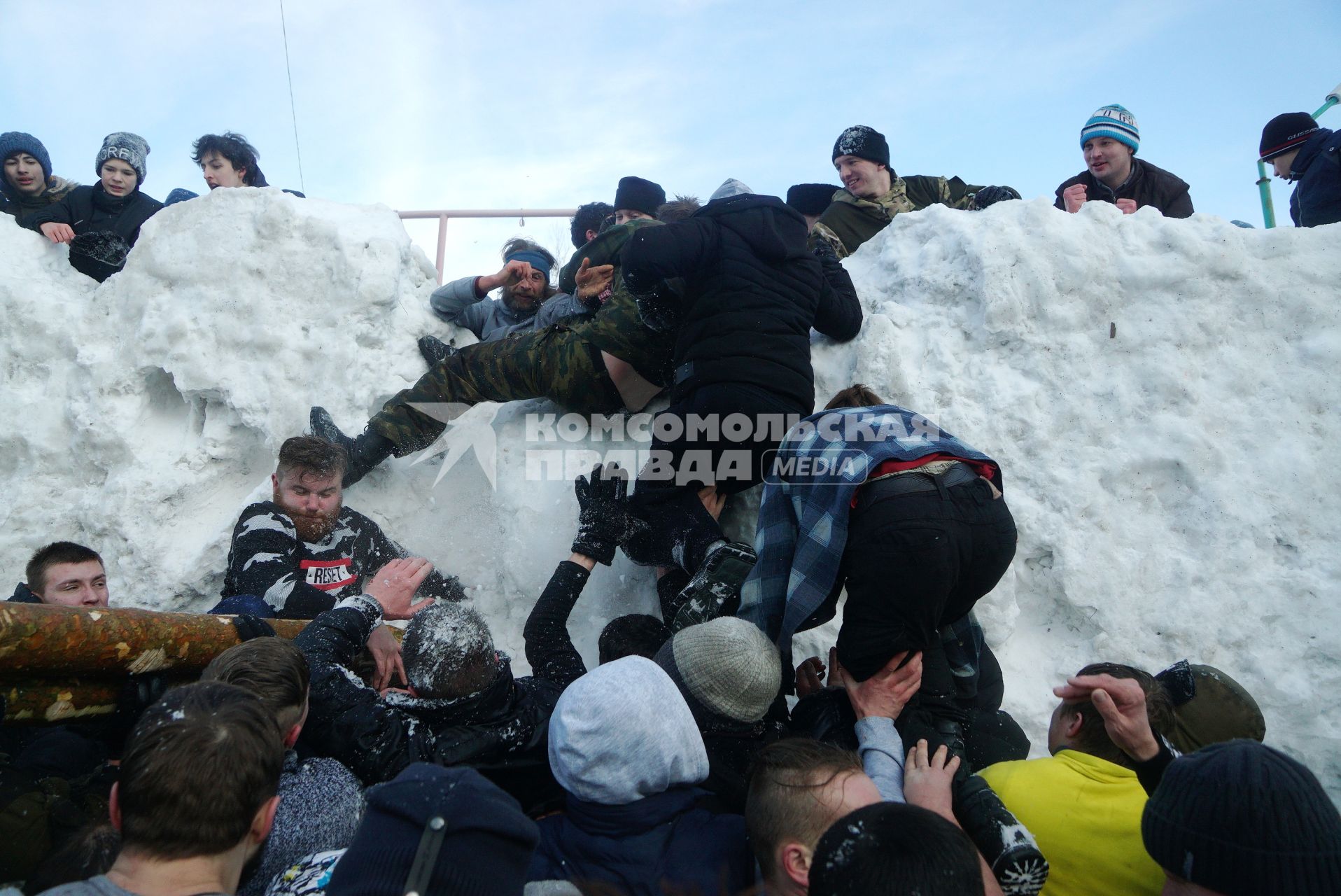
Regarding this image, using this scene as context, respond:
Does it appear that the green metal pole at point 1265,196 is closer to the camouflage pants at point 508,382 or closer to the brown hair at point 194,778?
the camouflage pants at point 508,382

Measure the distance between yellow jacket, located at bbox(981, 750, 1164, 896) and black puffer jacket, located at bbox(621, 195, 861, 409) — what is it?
5.33 feet

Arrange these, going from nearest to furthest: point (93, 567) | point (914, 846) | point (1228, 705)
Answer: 1. point (914, 846)
2. point (1228, 705)
3. point (93, 567)

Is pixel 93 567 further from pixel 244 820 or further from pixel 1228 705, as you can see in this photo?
pixel 1228 705

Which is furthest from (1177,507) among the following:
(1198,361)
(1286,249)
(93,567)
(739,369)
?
(93,567)

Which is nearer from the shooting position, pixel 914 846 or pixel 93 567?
pixel 914 846

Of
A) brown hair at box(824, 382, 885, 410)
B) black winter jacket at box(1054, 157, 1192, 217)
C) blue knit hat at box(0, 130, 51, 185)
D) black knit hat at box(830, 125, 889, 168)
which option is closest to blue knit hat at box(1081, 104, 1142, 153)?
black winter jacket at box(1054, 157, 1192, 217)

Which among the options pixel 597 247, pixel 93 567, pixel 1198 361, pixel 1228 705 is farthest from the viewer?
pixel 597 247

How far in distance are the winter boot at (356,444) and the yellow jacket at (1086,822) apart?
3.07 m

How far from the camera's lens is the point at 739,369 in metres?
3.06

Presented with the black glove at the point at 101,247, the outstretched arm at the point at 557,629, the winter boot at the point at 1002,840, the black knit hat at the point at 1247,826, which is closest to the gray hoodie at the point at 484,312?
the black glove at the point at 101,247

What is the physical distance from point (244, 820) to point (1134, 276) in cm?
354

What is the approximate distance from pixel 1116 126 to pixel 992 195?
68 cm

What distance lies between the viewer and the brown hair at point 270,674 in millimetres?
1949

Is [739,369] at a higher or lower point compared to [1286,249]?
lower
